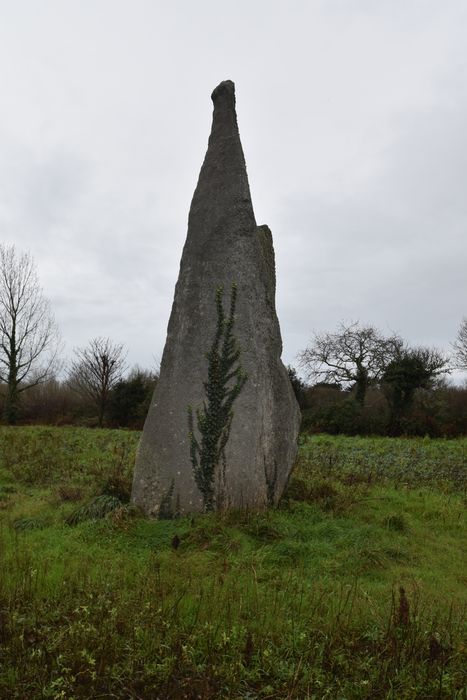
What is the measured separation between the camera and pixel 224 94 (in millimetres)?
7773

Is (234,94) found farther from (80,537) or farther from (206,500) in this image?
(80,537)

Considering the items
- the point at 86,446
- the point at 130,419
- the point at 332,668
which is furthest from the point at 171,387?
the point at 130,419

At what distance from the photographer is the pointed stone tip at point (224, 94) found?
25.4ft

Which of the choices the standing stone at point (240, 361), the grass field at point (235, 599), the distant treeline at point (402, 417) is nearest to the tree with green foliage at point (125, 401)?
the distant treeline at point (402, 417)

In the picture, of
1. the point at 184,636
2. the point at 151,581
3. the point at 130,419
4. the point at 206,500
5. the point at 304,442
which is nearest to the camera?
the point at 184,636

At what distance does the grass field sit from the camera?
2.92 m

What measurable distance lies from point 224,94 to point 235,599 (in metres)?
7.04

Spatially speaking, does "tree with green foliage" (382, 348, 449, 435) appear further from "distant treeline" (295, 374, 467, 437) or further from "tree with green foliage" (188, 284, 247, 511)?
"tree with green foliage" (188, 284, 247, 511)

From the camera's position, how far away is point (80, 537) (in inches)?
216

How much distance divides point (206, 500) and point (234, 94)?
19.9ft

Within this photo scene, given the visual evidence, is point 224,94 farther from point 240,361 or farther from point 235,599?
point 235,599

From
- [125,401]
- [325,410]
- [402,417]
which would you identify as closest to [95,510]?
[402,417]

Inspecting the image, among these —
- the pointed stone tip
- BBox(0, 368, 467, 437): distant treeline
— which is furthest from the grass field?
BBox(0, 368, 467, 437): distant treeline

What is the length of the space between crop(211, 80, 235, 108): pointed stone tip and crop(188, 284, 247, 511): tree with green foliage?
122 inches
